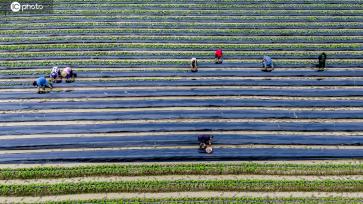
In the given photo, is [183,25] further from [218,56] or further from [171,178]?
[171,178]

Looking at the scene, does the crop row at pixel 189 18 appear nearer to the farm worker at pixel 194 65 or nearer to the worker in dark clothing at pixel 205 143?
the farm worker at pixel 194 65

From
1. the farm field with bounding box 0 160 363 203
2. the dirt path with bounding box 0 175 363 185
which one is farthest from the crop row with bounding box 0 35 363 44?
the dirt path with bounding box 0 175 363 185

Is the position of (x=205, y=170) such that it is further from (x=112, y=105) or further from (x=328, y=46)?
(x=328, y=46)

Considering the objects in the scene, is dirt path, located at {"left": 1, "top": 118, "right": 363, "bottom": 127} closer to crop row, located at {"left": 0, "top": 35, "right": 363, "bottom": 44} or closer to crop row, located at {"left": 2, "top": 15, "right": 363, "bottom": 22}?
crop row, located at {"left": 0, "top": 35, "right": 363, "bottom": 44}

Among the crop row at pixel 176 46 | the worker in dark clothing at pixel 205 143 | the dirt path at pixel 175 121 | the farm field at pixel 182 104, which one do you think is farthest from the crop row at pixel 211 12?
the worker in dark clothing at pixel 205 143

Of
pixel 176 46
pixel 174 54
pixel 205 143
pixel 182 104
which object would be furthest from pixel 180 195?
pixel 176 46

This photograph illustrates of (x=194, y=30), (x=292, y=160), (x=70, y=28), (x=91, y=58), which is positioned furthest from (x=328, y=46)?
(x=70, y=28)

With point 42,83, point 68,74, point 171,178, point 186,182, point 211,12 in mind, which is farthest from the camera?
point 211,12
